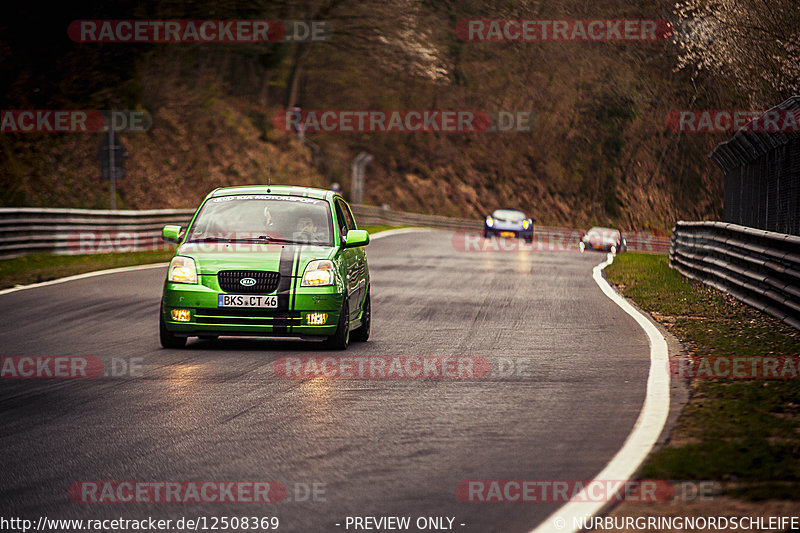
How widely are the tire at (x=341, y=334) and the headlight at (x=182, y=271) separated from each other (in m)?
1.51

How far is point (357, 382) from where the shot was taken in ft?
31.2

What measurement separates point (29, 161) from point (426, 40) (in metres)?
20.3

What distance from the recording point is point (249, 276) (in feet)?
37.7

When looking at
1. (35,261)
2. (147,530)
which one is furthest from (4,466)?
(35,261)

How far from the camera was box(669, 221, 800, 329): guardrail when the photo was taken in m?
12.7

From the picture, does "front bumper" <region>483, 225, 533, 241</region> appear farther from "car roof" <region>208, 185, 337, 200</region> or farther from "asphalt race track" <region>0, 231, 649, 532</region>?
"car roof" <region>208, 185, 337, 200</region>

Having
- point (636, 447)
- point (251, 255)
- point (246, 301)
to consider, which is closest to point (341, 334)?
point (246, 301)

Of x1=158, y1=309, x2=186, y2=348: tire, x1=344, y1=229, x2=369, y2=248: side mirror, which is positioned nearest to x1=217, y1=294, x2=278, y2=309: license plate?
x1=158, y1=309, x2=186, y2=348: tire

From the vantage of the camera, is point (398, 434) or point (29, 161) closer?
point (398, 434)

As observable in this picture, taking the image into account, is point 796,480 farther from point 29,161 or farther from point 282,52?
point 282,52

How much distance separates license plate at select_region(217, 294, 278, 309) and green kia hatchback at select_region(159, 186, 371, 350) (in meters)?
0.01

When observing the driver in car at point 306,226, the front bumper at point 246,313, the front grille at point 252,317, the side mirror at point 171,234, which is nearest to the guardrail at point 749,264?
the front bumper at point 246,313

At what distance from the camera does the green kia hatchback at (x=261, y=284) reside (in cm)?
1141

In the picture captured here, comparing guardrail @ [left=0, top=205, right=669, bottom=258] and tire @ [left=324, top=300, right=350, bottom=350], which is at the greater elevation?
guardrail @ [left=0, top=205, right=669, bottom=258]
